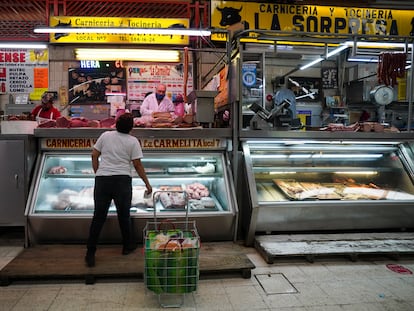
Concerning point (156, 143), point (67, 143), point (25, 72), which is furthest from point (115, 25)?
point (156, 143)

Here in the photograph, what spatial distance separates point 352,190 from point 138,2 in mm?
7300

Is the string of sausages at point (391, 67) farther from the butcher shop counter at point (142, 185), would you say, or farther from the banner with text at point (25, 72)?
the banner with text at point (25, 72)

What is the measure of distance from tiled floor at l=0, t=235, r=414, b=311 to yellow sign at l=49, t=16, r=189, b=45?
643cm

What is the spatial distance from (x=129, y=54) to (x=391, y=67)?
6239 mm

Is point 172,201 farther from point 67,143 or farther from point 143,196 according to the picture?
point 67,143

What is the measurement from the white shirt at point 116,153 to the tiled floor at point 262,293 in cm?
124

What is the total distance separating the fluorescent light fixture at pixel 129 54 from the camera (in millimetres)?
9227

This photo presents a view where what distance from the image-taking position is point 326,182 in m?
5.76

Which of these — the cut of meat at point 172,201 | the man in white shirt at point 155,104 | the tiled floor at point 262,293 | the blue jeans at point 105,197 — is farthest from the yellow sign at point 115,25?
the tiled floor at point 262,293

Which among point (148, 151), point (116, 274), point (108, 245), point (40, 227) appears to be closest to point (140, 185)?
point (148, 151)

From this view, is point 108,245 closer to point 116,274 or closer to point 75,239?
point 75,239

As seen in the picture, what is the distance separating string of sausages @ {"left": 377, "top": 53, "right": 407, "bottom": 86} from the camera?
6105 millimetres

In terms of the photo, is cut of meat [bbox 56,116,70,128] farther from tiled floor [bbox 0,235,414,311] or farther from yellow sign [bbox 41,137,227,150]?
tiled floor [bbox 0,235,414,311]

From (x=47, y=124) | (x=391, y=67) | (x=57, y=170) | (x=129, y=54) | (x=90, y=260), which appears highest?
(x=129, y=54)
